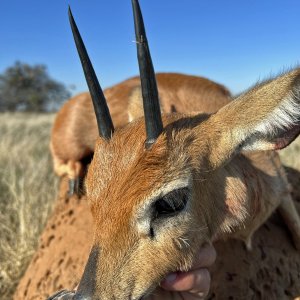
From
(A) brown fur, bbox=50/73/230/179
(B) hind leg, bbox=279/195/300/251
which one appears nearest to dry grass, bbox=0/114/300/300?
(A) brown fur, bbox=50/73/230/179

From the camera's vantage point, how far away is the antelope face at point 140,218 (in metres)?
2.62

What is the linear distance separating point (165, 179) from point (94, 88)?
2.63ft

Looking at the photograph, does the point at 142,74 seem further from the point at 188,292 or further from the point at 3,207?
the point at 3,207

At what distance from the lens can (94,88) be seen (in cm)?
305

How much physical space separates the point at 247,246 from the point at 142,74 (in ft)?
5.88

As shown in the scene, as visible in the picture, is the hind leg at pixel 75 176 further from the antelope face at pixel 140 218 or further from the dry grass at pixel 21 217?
the antelope face at pixel 140 218

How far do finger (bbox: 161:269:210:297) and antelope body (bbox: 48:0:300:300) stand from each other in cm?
11

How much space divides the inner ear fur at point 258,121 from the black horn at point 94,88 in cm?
62

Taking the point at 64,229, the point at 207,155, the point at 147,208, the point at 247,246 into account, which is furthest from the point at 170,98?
the point at 147,208

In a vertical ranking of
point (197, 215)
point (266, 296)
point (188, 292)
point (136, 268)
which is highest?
point (197, 215)

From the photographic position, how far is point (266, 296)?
146 inches

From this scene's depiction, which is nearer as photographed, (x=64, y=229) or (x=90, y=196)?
(x=90, y=196)

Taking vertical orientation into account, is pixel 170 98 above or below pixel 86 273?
above

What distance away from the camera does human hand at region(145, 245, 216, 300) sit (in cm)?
294
